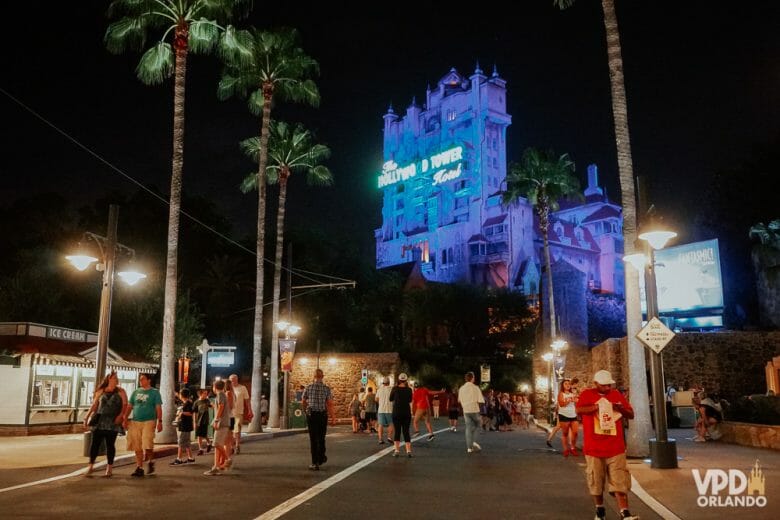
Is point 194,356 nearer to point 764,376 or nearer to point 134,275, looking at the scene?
point 134,275

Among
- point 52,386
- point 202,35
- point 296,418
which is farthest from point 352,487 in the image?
point 296,418

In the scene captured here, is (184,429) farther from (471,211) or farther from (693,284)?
(471,211)

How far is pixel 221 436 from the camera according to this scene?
41.4 feet

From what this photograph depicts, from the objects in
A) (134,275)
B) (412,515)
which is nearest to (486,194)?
(134,275)

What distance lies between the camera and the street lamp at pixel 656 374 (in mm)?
12938

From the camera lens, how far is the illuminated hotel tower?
91.8 m

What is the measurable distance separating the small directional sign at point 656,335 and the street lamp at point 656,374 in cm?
16

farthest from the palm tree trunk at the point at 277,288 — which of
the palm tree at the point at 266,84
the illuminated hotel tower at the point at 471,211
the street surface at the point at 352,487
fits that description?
the illuminated hotel tower at the point at 471,211

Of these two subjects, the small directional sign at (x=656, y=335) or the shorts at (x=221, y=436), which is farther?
the small directional sign at (x=656, y=335)

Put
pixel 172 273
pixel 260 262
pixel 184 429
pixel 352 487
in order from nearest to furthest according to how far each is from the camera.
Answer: pixel 352 487 → pixel 184 429 → pixel 172 273 → pixel 260 262

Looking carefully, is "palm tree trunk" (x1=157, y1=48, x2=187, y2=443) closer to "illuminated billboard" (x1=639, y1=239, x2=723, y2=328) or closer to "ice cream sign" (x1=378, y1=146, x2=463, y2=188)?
"illuminated billboard" (x1=639, y1=239, x2=723, y2=328)

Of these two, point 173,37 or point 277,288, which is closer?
point 173,37

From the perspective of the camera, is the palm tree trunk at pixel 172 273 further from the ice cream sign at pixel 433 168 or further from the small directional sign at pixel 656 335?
the ice cream sign at pixel 433 168

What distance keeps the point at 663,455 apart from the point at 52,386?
20.0 m
